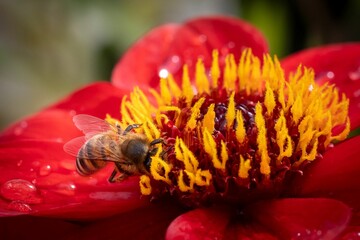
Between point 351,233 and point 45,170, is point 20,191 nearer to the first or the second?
point 45,170

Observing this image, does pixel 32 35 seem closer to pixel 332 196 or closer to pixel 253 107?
pixel 253 107

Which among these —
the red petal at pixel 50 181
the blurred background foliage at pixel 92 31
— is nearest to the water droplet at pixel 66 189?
the red petal at pixel 50 181

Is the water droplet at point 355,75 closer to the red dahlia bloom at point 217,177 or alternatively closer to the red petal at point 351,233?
the red dahlia bloom at point 217,177

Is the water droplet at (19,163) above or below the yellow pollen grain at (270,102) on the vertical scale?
below

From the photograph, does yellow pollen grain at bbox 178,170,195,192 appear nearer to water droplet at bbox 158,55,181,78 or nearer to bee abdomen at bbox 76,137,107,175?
bee abdomen at bbox 76,137,107,175

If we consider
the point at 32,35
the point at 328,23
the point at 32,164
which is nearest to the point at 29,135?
the point at 32,164

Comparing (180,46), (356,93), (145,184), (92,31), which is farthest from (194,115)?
(92,31)

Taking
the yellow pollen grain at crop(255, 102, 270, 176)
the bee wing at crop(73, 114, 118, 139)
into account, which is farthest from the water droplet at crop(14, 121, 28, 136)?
the yellow pollen grain at crop(255, 102, 270, 176)
